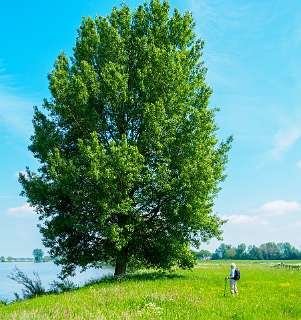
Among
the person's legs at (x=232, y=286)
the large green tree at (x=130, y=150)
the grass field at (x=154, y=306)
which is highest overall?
the large green tree at (x=130, y=150)

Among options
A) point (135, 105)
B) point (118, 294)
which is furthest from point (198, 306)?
point (135, 105)

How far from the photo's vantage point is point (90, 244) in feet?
105

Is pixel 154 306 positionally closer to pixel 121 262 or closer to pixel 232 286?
pixel 232 286

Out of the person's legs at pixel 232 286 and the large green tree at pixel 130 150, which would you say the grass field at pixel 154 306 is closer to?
the person's legs at pixel 232 286

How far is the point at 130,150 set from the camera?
95.3 ft

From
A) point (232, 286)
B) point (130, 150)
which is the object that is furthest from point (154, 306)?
point (130, 150)

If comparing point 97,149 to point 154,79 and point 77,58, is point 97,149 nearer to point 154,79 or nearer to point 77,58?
point 154,79

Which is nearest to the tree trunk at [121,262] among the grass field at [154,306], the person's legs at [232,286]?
the grass field at [154,306]

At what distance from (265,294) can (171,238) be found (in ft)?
24.4

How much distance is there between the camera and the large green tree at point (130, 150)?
29.3m

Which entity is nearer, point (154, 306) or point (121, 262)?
point (154, 306)

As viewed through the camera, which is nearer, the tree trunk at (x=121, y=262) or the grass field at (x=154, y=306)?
the grass field at (x=154, y=306)

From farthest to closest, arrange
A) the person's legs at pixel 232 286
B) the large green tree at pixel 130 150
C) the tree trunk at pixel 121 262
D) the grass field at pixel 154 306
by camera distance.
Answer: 1. the tree trunk at pixel 121 262
2. the large green tree at pixel 130 150
3. the person's legs at pixel 232 286
4. the grass field at pixel 154 306

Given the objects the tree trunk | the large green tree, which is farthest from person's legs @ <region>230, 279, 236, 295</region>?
the tree trunk
